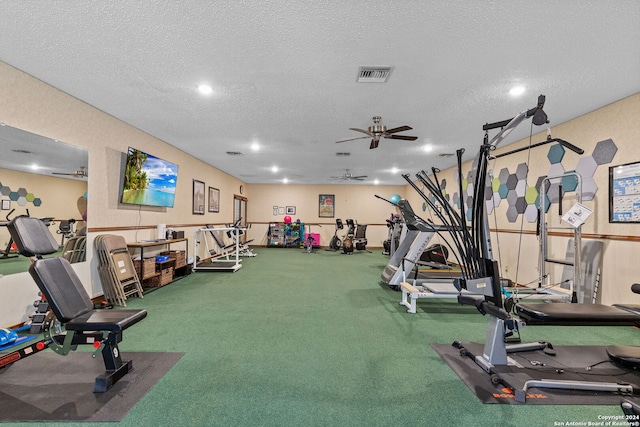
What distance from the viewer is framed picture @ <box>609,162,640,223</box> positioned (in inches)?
124

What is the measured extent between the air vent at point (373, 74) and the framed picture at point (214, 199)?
6070mm

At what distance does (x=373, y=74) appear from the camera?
2830 mm

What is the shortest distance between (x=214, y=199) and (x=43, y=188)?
4967mm

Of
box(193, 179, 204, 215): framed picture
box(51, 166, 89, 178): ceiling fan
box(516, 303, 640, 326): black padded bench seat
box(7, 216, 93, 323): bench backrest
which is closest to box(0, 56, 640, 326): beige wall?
box(51, 166, 89, 178): ceiling fan

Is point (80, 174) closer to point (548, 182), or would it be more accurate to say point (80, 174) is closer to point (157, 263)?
point (157, 263)

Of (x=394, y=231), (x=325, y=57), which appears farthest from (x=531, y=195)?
(x=325, y=57)

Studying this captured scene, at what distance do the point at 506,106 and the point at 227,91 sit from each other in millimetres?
3556

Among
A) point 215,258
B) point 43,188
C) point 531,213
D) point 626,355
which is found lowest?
point 215,258

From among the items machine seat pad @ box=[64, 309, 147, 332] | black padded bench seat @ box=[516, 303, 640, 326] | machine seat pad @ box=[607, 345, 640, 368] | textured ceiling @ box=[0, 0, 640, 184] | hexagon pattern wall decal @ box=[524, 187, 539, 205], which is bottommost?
machine seat pad @ box=[607, 345, 640, 368]

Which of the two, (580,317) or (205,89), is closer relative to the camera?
(580,317)

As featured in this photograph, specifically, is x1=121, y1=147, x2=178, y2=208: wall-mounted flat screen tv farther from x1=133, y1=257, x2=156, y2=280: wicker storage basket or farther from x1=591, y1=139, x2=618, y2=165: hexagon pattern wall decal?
x1=591, y1=139, x2=618, y2=165: hexagon pattern wall decal

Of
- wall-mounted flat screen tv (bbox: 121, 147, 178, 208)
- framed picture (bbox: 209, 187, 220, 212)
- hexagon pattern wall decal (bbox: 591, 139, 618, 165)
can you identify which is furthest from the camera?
framed picture (bbox: 209, 187, 220, 212)

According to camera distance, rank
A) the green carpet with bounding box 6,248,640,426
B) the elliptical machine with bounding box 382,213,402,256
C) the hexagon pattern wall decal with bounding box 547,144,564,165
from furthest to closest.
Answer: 1. the elliptical machine with bounding box 382,213,402,256
2. the hexagon pattern wall decal with bounding box 547,144,564,165
3. the green carpet with bounding box 6,248,640,426

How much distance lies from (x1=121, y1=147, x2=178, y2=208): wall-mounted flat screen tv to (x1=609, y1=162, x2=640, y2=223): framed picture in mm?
6719
